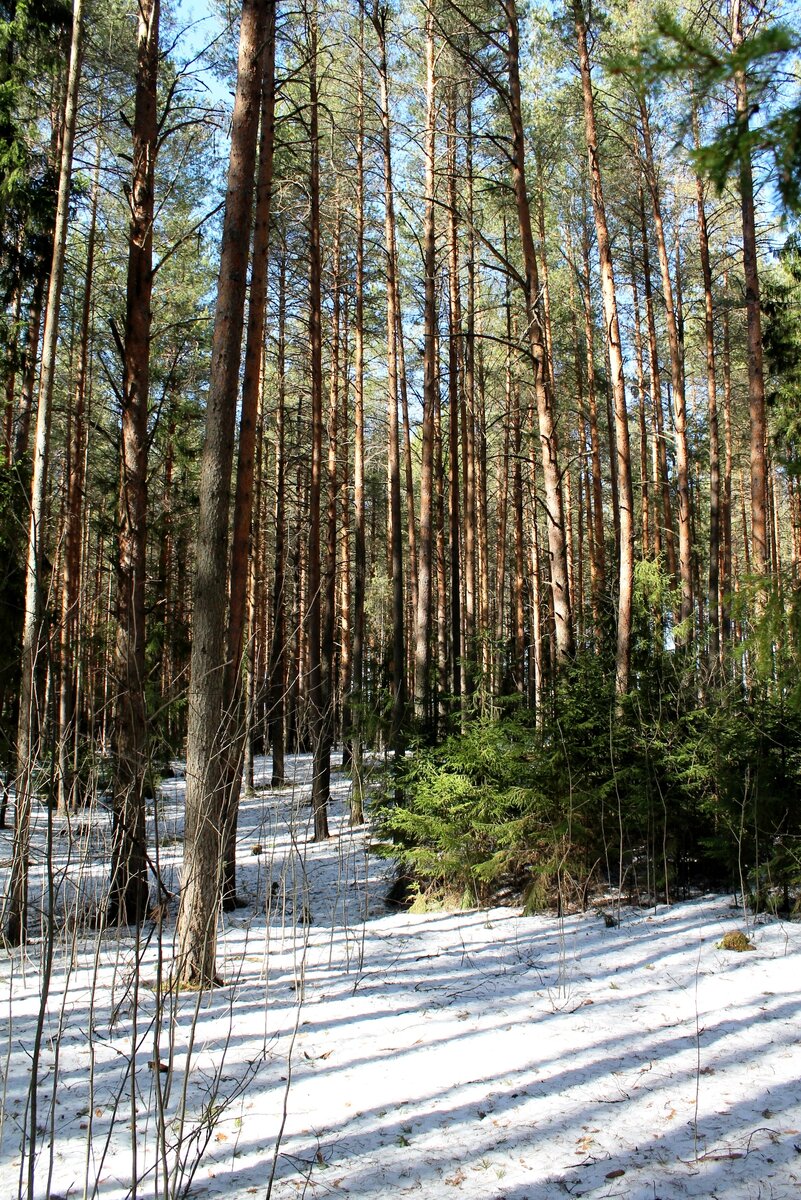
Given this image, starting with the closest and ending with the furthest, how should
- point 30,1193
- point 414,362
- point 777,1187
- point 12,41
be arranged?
point 30,1193 → point 777,1187 → point 12,41 → point 414,362

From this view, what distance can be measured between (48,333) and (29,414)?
13.3 ft

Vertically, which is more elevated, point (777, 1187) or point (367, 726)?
point (367, 726)

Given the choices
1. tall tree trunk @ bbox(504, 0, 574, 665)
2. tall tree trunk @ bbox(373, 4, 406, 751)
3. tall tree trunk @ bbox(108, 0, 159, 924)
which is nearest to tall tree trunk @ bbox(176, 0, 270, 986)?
tall tree trunk @ bbox(108, 0, 159, 924)

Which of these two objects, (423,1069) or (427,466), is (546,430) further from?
(423,1069)

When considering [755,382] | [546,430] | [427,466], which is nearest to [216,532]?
[546,430]

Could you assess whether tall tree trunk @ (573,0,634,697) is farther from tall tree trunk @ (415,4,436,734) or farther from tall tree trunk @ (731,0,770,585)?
tall tree trunk @ (415,4,436,734)

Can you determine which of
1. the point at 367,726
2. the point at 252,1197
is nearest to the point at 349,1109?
the point at 252,1197

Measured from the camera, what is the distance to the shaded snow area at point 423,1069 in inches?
101

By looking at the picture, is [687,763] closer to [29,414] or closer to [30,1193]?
[30,1193]

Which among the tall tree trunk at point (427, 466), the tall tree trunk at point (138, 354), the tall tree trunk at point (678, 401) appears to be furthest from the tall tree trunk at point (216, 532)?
the tall tree trunk at point (678, 401)

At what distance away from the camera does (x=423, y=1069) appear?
3.39m

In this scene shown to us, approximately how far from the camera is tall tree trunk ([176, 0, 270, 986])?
14.1ft

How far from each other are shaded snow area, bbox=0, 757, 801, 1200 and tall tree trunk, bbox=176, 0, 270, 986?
1.89ft

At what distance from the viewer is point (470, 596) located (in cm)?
1306
